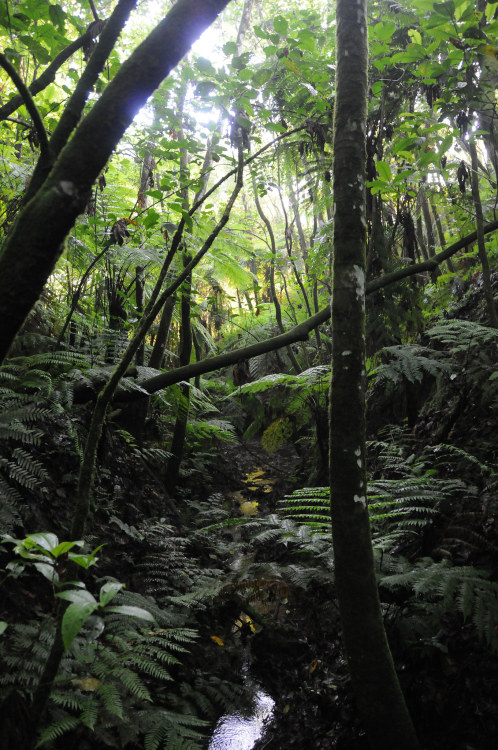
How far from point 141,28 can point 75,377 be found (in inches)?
440

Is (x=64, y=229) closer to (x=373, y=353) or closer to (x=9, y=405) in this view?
(x=9, y=405)

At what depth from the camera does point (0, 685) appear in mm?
1813

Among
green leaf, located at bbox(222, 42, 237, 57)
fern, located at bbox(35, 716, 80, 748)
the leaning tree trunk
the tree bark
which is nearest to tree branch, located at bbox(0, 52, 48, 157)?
the tree bark

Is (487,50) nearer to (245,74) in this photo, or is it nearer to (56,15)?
(245,74)

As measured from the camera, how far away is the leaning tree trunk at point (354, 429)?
6.10ft

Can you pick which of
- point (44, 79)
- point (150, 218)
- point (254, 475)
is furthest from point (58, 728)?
point (254, 475)

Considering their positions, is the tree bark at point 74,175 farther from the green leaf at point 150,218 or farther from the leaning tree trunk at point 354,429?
the green leaf at point 150,218

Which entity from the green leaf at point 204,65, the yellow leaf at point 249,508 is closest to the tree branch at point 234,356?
the green leaf at point 204,65

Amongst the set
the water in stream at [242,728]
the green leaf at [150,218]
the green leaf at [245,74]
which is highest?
the green leaf at [245,74]

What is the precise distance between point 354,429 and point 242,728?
188cm

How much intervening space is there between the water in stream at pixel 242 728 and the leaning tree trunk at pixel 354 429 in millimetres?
914

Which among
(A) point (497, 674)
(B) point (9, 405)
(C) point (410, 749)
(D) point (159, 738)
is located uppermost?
(B) point (9, 405)

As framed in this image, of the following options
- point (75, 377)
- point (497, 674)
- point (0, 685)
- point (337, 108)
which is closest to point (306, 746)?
point (497, 674)

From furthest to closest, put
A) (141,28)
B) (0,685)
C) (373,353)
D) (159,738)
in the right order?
(141,28) < (373,353) < (159,738) < (0,685)
